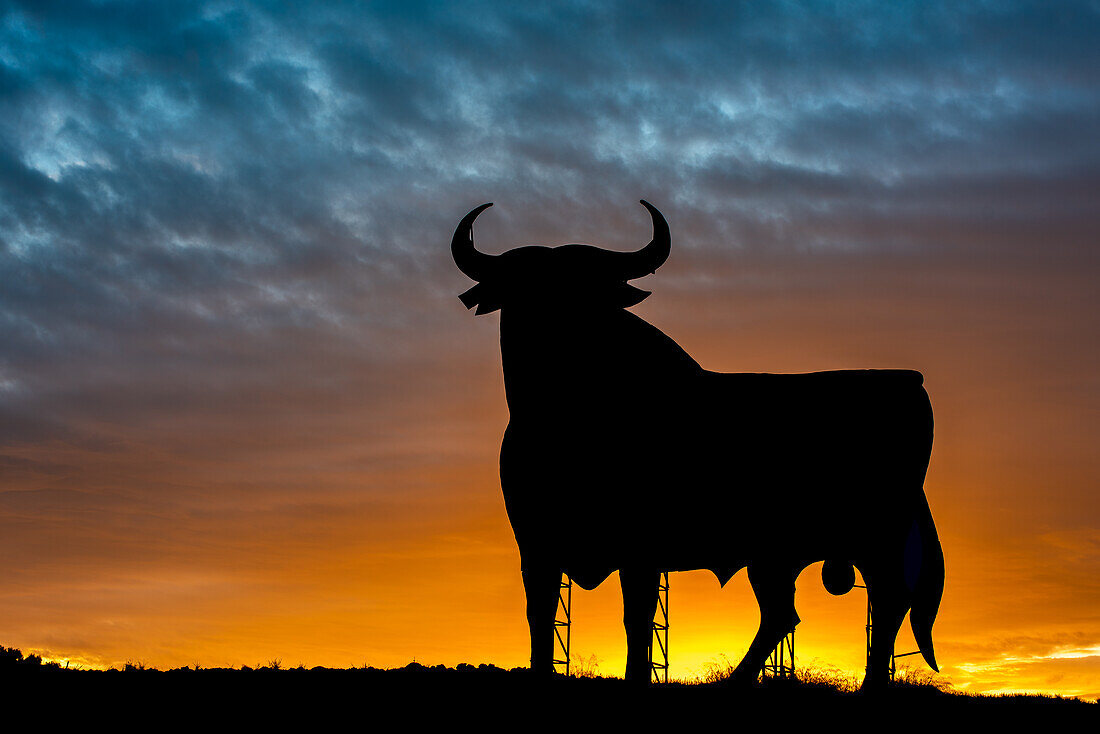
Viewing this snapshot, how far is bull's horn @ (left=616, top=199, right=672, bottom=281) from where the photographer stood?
32.6 feet

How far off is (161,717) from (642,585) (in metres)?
3.52

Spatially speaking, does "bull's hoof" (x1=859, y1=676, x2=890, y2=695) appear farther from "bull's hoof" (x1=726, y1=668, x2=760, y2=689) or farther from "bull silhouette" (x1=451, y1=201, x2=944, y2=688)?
"bull's hoof" (x1=726, y1=668, x2=760, y2=689)

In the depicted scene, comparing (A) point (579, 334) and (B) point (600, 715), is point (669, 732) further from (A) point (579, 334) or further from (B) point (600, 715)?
(A) point (579, 334)

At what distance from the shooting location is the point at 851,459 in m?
9.78

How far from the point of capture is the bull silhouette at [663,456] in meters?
9.21

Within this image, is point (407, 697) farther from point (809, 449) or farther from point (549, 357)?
point (809, 449)

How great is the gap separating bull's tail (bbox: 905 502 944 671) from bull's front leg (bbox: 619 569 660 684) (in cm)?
248

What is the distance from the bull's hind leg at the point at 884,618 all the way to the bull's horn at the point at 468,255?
13.1 feet

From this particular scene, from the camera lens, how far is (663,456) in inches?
367

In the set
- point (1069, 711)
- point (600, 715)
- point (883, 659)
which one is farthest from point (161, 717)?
point (1069, 711)

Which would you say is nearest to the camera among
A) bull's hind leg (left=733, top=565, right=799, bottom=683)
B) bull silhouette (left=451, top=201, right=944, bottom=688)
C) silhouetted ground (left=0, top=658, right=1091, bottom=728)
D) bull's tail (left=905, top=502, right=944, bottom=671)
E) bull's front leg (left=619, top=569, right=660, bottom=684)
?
silhouetted ground (left=0, top=658, right=1091, bottom=728)

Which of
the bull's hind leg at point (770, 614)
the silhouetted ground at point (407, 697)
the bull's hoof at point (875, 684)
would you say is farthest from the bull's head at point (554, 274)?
the bull's hoof at point (875, 684)

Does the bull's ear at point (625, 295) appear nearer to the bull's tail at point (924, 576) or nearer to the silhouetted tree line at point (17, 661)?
the bull's tail at point (924, 576)

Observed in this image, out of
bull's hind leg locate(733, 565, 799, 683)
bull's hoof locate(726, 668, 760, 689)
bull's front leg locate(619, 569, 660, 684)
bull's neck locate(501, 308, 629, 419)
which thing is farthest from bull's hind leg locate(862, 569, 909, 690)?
bull's neck locate(501, 308, 629, 419)
